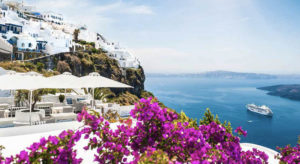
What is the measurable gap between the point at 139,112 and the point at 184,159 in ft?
2.77

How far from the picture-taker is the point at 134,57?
78.0 metres

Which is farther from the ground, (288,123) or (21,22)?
(21,22)

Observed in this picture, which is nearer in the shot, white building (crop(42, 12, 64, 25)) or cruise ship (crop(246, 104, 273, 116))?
cruise ship (crop(246, 104, 273, 116))

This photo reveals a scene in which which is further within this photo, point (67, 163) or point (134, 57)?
point (134, 57)

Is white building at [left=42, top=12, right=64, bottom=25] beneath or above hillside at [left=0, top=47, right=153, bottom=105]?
above

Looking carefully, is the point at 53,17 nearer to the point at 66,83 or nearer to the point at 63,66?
the point at 63,66

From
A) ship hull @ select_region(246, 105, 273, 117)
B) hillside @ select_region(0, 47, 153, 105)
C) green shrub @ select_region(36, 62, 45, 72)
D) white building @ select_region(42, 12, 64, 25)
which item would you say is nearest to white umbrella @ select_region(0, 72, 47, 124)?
hillside @ select_region(0, 47, 153, 105)

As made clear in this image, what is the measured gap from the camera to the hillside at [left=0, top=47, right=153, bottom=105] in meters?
47.3

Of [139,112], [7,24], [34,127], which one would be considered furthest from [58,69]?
[139,112]

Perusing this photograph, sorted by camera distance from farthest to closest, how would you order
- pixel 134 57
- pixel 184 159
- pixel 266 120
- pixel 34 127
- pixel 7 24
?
pixel 134 57, pixel 266 120, pixel 7 24, pixel 34 127, pixel 184 159

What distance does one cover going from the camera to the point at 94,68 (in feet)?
182

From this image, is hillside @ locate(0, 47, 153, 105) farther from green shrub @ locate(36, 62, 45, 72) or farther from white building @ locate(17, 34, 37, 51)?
white building @ locate(17, 34, 37, 51)

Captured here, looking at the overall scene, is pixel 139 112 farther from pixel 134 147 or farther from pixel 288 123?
pixel 288 123

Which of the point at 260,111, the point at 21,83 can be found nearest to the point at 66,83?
the point at 21,83
